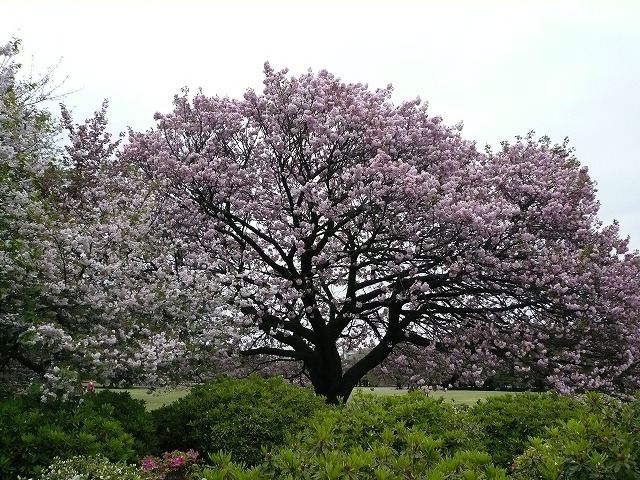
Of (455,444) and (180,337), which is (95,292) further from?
(455,444)

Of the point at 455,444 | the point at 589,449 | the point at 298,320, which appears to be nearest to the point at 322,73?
the point at 298,320

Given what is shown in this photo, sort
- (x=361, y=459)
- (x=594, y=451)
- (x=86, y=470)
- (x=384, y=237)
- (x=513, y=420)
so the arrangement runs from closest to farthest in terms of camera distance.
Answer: (x=361, y=459)
(x=594, y=451)
(x=86, y=470)
(x=513, y=420)
(x=384, y=237)

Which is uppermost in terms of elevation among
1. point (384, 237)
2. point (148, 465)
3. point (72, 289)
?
point (384, 237)

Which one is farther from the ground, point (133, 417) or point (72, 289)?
point (72, 289)

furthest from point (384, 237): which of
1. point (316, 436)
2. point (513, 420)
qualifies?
point (316, 436)

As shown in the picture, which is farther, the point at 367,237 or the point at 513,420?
the point at 367,237

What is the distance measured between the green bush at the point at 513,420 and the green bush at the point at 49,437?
5012mm

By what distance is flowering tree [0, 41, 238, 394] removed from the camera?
8336 mm

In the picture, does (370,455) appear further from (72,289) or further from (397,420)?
(72,289)

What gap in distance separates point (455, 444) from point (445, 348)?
9262 millimetres

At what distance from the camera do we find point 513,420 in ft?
28.5

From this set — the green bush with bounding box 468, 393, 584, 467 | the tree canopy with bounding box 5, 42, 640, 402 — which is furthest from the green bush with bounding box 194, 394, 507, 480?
the tree canopy with bounding box 5, 42, 640, 402

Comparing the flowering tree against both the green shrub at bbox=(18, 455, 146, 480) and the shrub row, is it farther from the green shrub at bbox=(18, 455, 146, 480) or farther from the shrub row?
the green shrub at bbox=(18, 455, 146, 480)

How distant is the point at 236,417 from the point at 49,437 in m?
2.83
